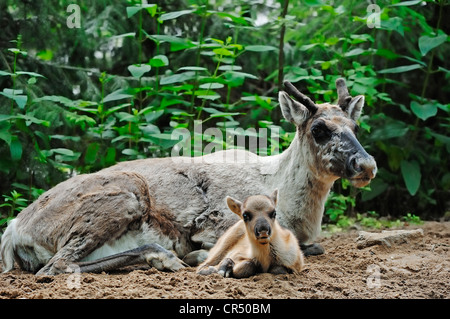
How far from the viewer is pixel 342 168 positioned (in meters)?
5.90

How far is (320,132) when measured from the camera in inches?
242

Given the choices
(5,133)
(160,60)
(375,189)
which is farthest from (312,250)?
(5,133)

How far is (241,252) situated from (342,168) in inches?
61.3

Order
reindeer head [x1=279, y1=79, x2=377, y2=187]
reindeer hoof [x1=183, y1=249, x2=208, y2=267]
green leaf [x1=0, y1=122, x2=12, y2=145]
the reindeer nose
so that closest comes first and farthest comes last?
the reindeer nose
reindeer head [x1=279, y1=79, x2=377, y2=187]
reindeer hoof [x1=183, y1=249, x2=208, y2=267]
green leaf [x1=0, y1=122, x2=12, y2=145]

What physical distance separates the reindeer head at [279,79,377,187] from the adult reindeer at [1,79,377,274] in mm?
12

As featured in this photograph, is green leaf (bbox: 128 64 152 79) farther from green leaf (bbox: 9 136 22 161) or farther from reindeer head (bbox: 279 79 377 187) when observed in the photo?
reindeer head (bbox: 279 79 377 187)

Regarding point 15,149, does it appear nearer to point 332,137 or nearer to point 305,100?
point 305,100

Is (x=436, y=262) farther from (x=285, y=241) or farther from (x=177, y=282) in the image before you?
(x=177, y=282)

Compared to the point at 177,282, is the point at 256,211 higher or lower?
higher

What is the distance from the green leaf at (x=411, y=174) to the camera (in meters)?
9.30

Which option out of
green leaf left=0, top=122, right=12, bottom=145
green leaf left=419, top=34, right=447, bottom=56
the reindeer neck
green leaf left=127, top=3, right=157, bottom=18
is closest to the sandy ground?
the reindeer neck

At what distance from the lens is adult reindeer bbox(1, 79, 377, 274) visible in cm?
564

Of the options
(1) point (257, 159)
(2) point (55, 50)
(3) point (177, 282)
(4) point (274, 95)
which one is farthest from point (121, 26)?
(3) point (177, 282)

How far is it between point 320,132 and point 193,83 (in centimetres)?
376
